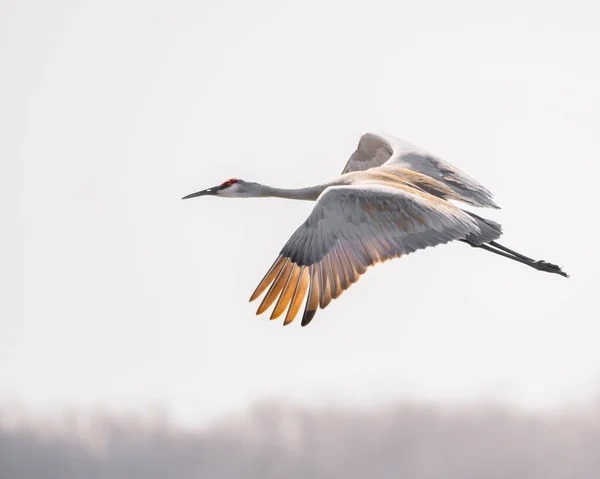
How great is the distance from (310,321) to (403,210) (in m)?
2.96

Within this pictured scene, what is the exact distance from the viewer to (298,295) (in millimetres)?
17656

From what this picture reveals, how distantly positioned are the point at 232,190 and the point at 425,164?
3733mm

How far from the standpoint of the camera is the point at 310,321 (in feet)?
55.9

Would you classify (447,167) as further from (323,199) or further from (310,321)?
(310,321)

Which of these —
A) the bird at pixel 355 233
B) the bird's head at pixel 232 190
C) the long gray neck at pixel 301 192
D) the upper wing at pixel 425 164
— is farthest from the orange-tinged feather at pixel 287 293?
the upper wing at pixel 425 164

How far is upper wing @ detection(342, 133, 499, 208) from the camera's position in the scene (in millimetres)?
23000

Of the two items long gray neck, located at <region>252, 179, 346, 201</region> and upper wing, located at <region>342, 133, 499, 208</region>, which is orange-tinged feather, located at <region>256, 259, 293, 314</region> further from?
upper wing, located at <region>342, 133, 499, 208</region>

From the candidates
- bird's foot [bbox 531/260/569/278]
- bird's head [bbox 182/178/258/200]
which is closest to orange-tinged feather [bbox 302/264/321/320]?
bird's head [bbox 182/178/258/200]

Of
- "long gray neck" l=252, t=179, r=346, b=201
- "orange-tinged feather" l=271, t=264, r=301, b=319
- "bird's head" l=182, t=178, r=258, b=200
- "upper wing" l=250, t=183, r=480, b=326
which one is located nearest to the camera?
"orange-tinged feather" l=271, t=264, r=301, b=319

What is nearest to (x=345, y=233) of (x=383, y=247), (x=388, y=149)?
(x=383, y=247)

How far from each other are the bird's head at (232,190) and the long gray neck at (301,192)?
0.27 m

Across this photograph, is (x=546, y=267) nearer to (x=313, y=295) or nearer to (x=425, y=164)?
(x=425, y=164)

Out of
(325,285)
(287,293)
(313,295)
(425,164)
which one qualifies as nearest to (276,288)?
(287,293)

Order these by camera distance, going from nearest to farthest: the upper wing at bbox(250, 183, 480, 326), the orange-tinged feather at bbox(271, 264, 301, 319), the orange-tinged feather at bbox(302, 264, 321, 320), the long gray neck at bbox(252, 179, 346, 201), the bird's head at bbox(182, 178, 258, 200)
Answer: the orange-tinged feather at bbox(302, 264, 321, 320) < the orange-tinged feather at bbox(271, 264, 301, 319) < the upper wing at bbox(250, 183, 480, 326) < the long gray neck at bbox(252, 179, 346, 201) < the bird's head at bbox(182, 178, 258, 200)
